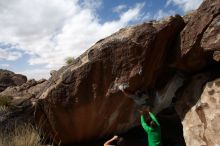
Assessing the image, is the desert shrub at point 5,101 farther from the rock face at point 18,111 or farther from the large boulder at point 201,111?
the large boulder at point 201,111

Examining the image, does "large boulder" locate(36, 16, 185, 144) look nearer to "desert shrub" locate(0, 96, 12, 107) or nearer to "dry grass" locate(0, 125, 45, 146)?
"dry grass" locate(0, 125, 45, 146)

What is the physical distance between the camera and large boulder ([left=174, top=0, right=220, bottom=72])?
7.66 metres

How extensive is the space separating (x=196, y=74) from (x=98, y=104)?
8.56ft

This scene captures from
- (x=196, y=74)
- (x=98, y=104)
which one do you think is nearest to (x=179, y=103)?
(x=196, y=74)

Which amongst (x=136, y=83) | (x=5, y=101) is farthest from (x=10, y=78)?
(x=136, y=83)

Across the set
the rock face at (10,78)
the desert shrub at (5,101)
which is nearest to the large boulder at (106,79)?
the desert shrub at (5,101)

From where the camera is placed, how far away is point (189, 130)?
8156 mm

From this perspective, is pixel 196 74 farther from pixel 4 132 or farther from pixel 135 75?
pixel 4 132

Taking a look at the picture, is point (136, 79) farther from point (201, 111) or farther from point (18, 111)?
point (18, 111)

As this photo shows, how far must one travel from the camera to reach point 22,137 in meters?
8.07

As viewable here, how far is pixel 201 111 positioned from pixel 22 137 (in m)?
4.27

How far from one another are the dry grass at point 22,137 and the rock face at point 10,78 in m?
5.99

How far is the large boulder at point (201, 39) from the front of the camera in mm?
7664

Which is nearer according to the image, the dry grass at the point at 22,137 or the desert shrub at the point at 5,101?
the dry grass at the point at 22,137
